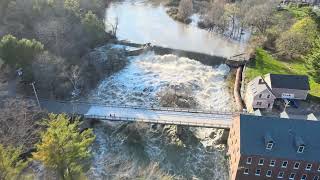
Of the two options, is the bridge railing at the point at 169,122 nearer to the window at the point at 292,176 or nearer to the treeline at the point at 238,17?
the window at the point at 292,176

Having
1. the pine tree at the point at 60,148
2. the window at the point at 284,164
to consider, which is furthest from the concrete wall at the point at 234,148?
the pine tree at the point at 60,148

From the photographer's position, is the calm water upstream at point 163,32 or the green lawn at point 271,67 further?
the calm water upstream at point 163,32

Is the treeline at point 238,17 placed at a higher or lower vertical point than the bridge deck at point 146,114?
higher

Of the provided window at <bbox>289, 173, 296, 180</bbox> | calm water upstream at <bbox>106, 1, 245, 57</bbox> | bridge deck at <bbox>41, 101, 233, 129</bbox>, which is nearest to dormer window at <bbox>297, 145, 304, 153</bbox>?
window at <bbox>289, 173, 296, 180</bbox>

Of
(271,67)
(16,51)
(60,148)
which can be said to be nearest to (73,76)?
(16,51)

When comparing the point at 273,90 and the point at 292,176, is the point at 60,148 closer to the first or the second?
the point at 292,176

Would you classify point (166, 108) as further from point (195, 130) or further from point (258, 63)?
point (258, 63)

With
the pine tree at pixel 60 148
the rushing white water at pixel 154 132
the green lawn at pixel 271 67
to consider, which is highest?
the pine tree at pixel 60 148
